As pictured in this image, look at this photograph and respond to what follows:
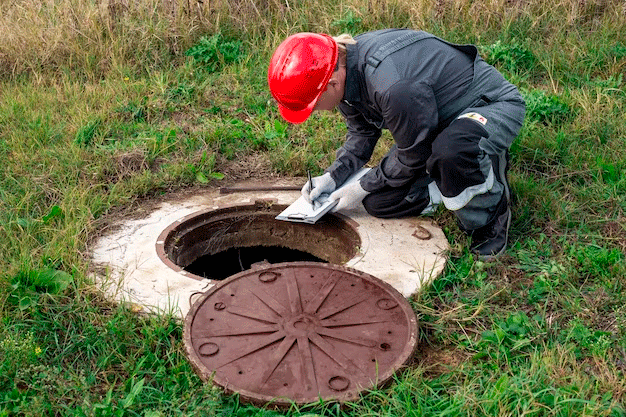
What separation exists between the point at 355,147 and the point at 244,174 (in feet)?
2.65

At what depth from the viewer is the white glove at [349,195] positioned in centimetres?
371

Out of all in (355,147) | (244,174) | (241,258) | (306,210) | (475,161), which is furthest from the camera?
(244,174)

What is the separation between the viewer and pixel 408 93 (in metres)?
3.13

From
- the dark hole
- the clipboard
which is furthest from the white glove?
the dark hole

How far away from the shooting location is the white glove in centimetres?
371

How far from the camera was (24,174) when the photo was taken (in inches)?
163

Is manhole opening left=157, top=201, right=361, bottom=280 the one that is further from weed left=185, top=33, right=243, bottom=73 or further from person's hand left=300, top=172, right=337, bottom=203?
weed left=185, top=33, right=243, bottom=73

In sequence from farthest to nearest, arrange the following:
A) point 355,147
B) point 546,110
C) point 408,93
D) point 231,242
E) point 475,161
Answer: point 546,110
point 231,242
point 355,147
point 475,161
point 408,93

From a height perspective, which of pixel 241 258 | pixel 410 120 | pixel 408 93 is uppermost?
pixel 408 93

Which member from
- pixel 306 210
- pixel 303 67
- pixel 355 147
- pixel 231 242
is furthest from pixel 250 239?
pixel 303 67

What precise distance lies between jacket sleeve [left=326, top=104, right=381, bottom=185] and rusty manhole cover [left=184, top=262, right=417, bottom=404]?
28.5 inches

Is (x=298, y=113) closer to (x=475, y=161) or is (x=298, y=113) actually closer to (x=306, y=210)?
(x=306, y=210)

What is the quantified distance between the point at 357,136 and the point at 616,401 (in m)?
1.85

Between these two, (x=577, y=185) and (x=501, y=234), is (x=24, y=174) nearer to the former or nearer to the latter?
(x=501, y=234)
